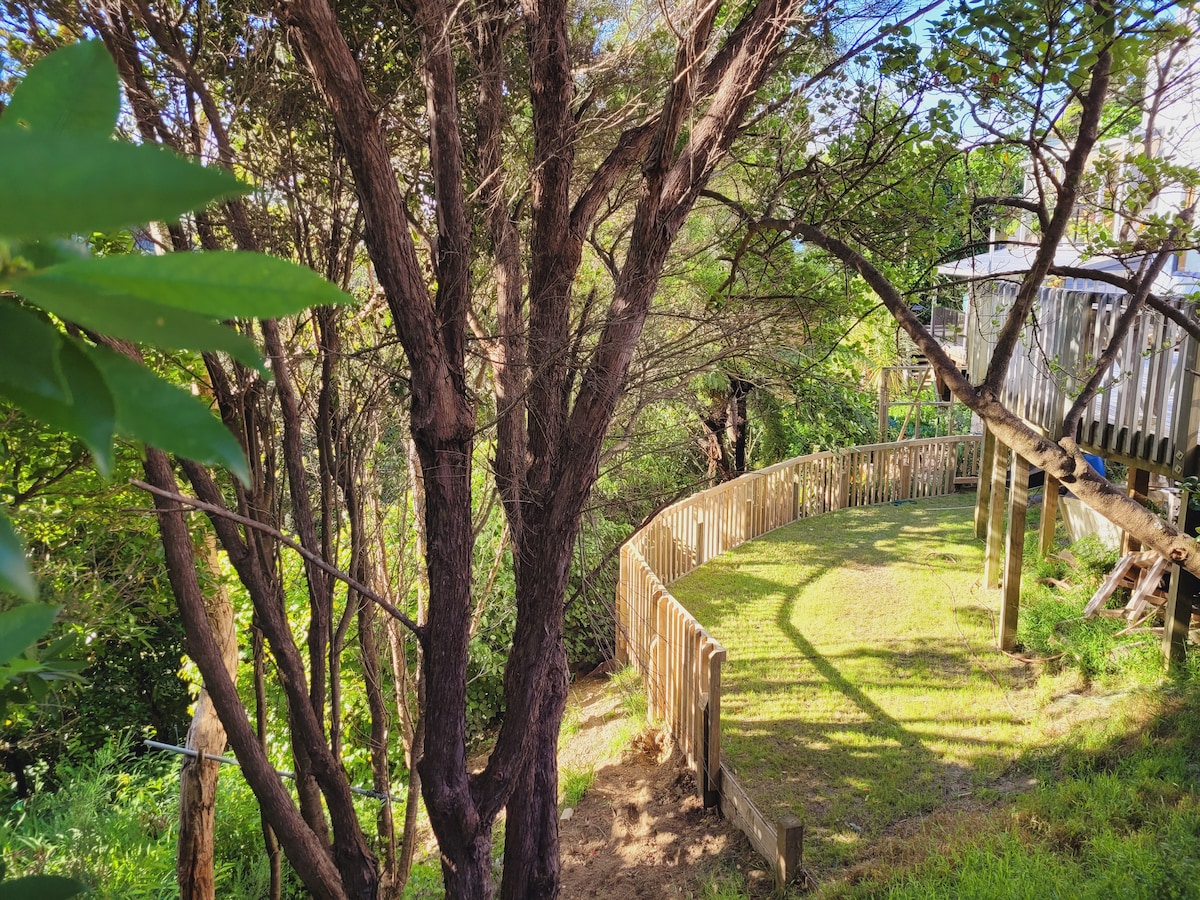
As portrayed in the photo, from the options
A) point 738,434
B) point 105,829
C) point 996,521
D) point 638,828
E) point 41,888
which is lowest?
point 105,829

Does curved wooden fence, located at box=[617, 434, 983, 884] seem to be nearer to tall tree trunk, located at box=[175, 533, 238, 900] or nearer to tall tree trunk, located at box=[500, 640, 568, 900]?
tall tree trunk, located at box=[500, 640, 568, 900]

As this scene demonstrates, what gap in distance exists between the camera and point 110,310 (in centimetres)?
27

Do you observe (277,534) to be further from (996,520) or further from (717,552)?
(717,552)

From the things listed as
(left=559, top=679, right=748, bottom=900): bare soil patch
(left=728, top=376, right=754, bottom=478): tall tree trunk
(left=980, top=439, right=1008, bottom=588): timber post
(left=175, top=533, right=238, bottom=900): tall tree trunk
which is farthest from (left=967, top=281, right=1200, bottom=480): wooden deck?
(left=175, top=533, right=238, bottom=900): tall tree trunk

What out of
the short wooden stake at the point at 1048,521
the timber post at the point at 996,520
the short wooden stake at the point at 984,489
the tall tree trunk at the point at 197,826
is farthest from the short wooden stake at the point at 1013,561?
the tall tree trunk at the point at 197,826

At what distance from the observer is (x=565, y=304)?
4.44m

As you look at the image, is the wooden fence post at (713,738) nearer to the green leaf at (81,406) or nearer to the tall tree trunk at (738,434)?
the green leaf at (81,406)

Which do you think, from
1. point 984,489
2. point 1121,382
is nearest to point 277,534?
point 1121,382

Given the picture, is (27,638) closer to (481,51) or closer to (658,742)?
(481,51)

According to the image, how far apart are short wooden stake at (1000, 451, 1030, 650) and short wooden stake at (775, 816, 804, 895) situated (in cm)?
417

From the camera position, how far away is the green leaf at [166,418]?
0.93ft

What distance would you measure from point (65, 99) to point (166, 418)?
0.14m

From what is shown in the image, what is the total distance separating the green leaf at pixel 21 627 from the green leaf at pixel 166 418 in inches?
7.4

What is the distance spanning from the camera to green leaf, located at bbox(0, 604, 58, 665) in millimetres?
408
